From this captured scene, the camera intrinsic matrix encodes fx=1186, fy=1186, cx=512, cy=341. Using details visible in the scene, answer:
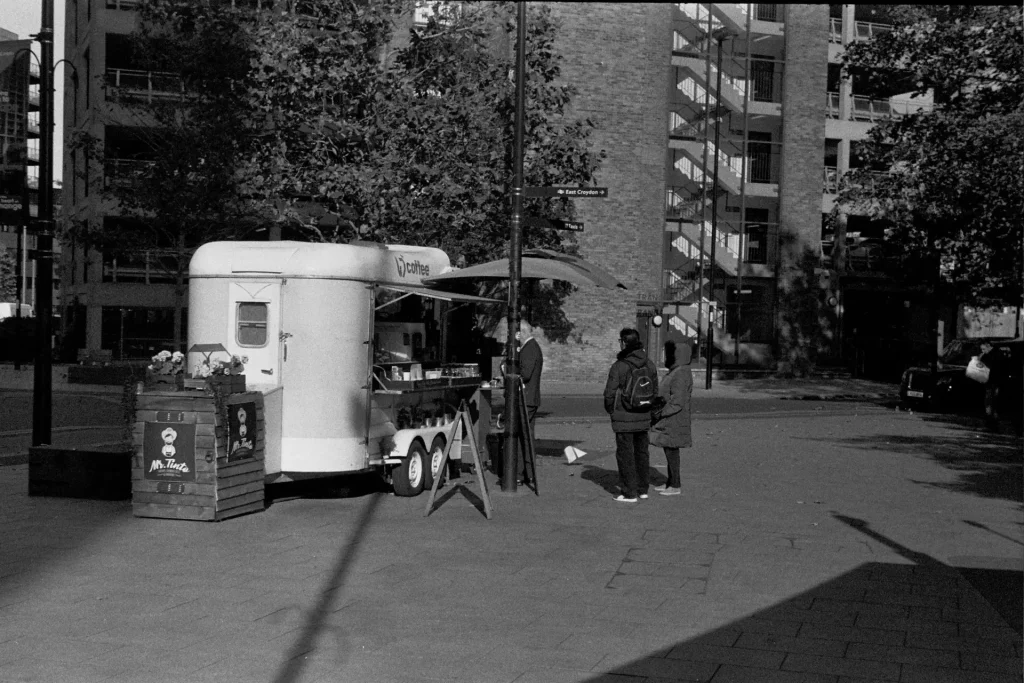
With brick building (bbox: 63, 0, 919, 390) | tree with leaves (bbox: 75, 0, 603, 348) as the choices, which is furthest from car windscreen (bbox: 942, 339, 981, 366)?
→ tree with leaves (bbox: 75, 0, 603, 348)

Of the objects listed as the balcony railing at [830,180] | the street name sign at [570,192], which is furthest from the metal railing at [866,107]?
the street name sign at [570,192]

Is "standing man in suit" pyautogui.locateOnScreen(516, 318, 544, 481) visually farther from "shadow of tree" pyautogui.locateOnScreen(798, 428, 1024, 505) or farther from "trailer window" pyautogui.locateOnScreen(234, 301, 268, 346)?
"shadow of tree" pyautogui.locateOnScreen(798, 428, 1024, 505)

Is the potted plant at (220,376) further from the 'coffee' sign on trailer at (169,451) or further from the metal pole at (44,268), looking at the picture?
the metal pole at (44,268)

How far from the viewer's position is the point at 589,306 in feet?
135

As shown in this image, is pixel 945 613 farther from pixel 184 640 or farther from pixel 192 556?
pixel 192 556

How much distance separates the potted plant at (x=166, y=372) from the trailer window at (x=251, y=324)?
0.84 m

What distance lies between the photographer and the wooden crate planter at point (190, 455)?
1057 cm

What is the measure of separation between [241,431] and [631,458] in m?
4.03

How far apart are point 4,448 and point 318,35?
848 centimetres

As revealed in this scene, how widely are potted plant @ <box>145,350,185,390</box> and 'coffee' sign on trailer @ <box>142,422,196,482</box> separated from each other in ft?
1.38

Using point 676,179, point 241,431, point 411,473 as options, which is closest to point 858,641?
point 241,431

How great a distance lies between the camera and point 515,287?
41.6 feet

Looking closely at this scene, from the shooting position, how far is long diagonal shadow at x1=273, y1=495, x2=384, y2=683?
6188 millimetres

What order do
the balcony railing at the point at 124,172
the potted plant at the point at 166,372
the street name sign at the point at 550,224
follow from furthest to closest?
the balcony railing at the point at 124,172 < the street name sign at the point at 550,224 < the potted plant at the point at 166,372
